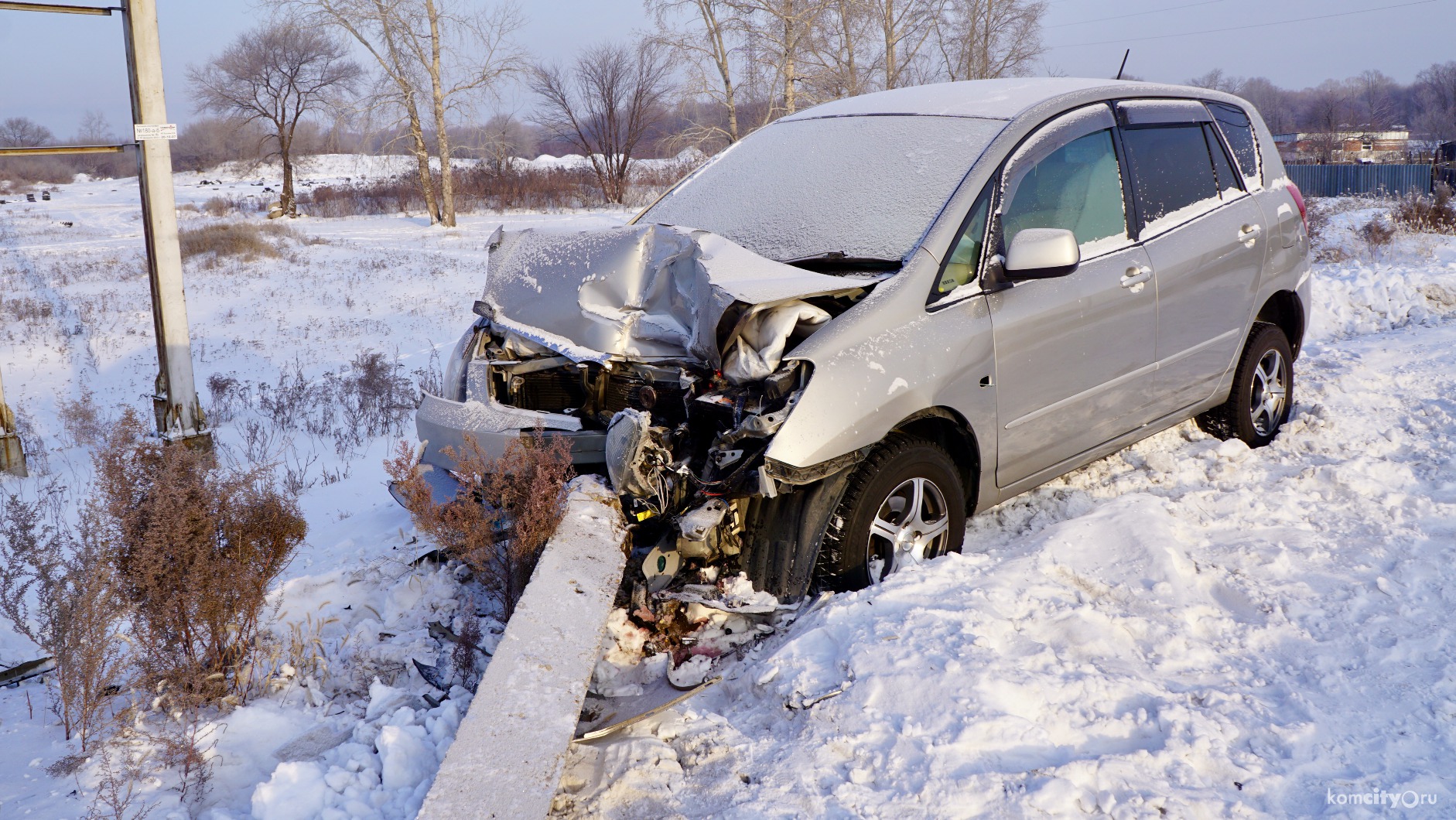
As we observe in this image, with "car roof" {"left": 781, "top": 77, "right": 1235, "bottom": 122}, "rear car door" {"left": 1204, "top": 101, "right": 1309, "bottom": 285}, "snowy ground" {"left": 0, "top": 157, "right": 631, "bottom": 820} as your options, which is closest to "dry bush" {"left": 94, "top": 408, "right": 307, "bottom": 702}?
"snowy ground" {"left": 0, "top": 157, "right": 631, "bottom": 820}

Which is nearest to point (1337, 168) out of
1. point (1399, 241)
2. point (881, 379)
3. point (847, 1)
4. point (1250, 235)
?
point (847, 1)

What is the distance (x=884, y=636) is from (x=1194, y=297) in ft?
8.65

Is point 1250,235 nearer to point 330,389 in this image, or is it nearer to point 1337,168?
point 330,389

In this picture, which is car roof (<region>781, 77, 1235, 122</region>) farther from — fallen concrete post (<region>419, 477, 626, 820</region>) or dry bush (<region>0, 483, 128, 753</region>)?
dry bush (<region>0, 483, 128, 753</region>)

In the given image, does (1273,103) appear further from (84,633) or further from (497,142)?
(84,633)

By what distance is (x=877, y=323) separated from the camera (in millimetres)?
3320

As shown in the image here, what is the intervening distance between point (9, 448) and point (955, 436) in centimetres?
638

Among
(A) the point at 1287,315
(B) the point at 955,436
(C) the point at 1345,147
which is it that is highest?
(C) the point at 1345,147

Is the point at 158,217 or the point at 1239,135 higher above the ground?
the point at 1239,135

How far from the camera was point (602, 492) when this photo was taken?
11.3 ft

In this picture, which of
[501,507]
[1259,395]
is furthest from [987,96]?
[501,507]

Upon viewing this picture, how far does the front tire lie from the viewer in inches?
131

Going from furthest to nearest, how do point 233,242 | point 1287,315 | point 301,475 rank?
point 233,242 < point 301,475 < point 1287,315

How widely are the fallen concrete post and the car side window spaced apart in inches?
58.4
